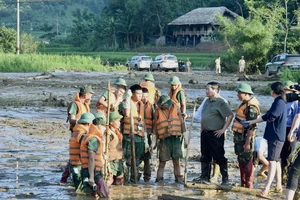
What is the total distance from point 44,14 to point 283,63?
143321 millimetres

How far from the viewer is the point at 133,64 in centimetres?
5950

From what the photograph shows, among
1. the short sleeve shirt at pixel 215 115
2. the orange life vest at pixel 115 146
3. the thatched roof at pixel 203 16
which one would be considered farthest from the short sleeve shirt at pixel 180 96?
the thatched roof at pixel 203 16

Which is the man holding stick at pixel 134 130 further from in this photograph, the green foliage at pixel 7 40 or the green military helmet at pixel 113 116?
the green foliage at pixel 7 40

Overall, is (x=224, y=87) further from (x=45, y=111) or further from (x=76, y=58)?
(x=76, y=58)

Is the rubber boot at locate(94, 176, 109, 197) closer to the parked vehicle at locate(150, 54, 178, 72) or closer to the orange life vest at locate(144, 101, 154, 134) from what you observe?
the orange life vest at locate(144, 101, 154, 134)

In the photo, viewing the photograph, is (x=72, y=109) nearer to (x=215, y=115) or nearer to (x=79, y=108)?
(x=79, y=108)

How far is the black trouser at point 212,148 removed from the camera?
11234mm

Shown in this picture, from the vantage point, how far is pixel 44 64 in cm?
5297

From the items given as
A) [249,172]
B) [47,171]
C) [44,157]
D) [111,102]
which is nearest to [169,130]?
[111,102]

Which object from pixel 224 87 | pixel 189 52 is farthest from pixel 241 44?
pixel 189 52

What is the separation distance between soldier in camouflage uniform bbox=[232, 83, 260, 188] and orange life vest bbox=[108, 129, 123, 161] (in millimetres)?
1706

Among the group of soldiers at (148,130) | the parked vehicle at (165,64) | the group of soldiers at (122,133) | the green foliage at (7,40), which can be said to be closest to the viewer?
the group of soldiers at (122,133)

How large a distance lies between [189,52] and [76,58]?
27617 millimetres

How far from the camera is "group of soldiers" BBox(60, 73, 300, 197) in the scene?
10.2 metres
